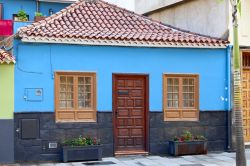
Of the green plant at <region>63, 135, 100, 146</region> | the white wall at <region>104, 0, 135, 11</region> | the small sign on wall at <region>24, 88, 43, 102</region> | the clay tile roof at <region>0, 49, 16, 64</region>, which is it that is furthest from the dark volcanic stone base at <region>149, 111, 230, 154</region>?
the white wall at <region>104, 0, 135, 11</region>

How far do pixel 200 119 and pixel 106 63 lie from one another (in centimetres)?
339

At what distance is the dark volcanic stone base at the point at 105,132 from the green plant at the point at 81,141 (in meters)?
0.17

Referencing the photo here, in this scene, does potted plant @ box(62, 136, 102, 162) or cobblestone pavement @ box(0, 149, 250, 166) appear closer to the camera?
cobblestone pavement @ box(0, 149, 250, 166)

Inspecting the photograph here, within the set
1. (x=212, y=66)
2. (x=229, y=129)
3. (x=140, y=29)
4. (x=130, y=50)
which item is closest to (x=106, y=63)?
(x=130, y=50)

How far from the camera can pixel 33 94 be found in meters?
13.0

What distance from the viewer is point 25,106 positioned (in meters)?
12.9

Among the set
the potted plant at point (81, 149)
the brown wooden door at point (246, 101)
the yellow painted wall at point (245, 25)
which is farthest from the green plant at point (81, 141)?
the yellow painted wall at point (245, 25)

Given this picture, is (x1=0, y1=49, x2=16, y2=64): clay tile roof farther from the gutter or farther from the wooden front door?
the gutter

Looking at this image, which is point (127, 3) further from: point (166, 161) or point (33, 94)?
point (166, 161)

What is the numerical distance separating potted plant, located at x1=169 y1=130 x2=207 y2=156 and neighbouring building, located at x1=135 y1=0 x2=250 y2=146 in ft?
5.90

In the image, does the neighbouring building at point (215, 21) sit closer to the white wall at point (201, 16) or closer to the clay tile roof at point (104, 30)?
the white wall at point (201, 16)

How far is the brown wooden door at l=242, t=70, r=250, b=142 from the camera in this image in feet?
49.8

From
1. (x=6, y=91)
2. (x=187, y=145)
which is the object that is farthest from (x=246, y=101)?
(x=6, y=91)

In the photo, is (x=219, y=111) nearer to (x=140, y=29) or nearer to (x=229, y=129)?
(x=229, y=129)
